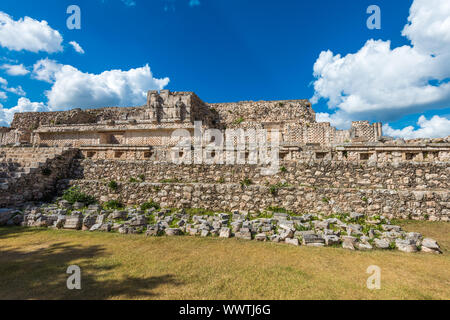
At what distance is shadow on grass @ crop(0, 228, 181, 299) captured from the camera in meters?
3.09

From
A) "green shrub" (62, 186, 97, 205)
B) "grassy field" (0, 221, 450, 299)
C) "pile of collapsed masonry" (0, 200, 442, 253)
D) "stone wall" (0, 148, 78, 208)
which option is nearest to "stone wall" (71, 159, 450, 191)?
"stone wall" (0, 148, 78, 208)

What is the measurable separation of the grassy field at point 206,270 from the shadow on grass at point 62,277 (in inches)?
0.6

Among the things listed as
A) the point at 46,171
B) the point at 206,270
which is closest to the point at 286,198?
the point at 206,270

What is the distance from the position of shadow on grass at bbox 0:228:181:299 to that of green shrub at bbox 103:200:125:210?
3470mm

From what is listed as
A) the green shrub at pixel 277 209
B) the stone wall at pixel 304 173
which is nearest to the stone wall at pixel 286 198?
the green shrub at pixel 277 209

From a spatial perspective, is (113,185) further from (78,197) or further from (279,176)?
(279,176)

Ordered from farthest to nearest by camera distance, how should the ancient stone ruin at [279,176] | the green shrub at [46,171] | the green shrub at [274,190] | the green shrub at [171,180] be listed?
1. the green shrub at [46,171]
2. the green shrub at [171,180]
3. the green shrub at [274,190]
4. the ancient stone ruin at [279,176]

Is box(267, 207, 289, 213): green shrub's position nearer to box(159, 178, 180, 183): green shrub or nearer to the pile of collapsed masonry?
the pile of collapsed masonry

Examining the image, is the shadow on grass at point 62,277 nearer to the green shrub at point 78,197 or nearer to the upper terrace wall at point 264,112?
the green shrub at point 78,197

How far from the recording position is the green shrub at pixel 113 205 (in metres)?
8.59

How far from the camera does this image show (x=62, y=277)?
362cm

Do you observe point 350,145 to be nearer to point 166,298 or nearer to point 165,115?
point 166,298
